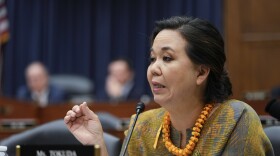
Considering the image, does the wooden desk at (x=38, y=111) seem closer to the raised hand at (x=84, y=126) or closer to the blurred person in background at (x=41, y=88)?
the blurred person in background at (x=41, y=88)

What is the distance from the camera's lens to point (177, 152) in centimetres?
236

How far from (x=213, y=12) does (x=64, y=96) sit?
95.8 inches

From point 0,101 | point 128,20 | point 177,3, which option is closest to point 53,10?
point 128,20

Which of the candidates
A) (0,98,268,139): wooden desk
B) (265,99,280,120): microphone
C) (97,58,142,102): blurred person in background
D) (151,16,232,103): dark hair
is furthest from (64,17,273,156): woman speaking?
(97,58,142,102): blurred person in background

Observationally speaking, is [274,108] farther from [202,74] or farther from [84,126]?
[84,126]

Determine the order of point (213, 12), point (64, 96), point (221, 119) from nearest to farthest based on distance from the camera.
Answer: point (221, 119) → point (64, 96) → point (213, 12)

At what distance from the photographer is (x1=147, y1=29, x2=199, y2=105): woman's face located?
2297mm

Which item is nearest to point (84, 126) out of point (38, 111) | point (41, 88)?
point (38, 111)

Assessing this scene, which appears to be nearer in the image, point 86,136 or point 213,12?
point 86,136

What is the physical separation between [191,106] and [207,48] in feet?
0.77

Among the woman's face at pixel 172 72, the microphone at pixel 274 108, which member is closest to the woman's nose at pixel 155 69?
the woman's face at pixel 172 72

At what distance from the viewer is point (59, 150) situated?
1929 mm

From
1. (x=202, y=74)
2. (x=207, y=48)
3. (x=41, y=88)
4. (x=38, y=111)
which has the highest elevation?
(x=207, y=48)

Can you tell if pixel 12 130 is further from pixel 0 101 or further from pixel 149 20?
pixel 149 20
